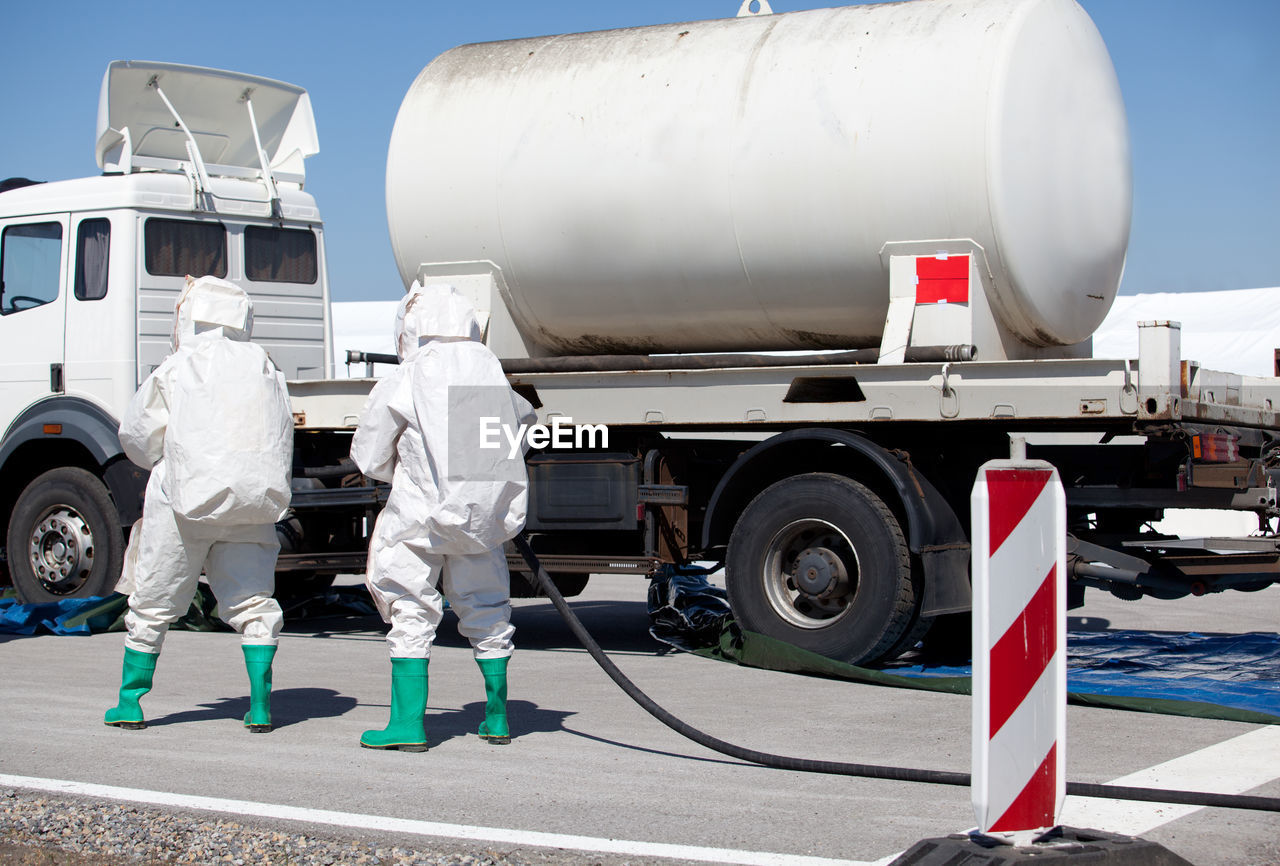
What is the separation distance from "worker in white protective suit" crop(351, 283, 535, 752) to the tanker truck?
2690 millimetres

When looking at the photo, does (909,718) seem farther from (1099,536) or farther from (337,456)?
(337,456)

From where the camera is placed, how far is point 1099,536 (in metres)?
7.95

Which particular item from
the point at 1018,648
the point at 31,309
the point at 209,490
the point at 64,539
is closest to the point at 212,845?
the point at 209,490

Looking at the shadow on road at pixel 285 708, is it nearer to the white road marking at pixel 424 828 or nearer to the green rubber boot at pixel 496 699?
the green rubber boot at pixel 496 699

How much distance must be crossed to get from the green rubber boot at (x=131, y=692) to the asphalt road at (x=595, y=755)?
0.06 meters

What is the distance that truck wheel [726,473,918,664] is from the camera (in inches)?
313

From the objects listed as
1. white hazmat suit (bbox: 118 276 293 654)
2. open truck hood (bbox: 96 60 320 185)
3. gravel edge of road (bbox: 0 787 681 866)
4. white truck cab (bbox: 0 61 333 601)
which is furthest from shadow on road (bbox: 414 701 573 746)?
open truck hood (bbox: 96 60 320 185)

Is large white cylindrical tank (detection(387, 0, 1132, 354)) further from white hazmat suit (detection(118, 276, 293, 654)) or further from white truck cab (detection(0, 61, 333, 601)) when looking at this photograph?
white hazmat suit (detection(118, 276, 293, 654))

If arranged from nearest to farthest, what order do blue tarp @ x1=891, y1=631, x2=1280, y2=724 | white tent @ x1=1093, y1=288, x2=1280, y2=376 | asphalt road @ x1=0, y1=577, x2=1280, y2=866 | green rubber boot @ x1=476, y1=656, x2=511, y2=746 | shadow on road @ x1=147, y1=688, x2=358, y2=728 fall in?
1. asphalt road @ x1=0, y1=577, x2=1280, y2=866
2. green rubber boot @ x1=476, y1=656, x2=511, y2=746
3. shadow on road @ x1=147, y1=688, x2=358, y2=728
4. blue tarp @ x1=891, y1=631, x2=1280, y2=724
5. white tent @ x1=1093, y1=288, x2=1280, y2=376

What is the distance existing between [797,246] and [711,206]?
553 mm

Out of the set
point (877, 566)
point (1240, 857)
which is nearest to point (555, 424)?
point (877, 566)

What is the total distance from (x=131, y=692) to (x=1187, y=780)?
4.32 m

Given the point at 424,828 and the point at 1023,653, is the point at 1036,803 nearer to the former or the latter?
the point at 1023,653

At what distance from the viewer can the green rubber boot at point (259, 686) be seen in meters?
6.28
